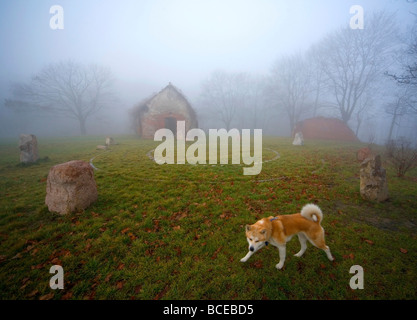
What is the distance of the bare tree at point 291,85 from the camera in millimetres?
36844

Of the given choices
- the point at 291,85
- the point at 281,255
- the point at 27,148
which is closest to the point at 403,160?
the point at 281,255

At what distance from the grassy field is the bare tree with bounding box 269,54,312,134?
3469 centimetres

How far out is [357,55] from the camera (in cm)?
2647

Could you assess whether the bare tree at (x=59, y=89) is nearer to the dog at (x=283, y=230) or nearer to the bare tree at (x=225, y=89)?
the bare tree at (x=225, y=89)

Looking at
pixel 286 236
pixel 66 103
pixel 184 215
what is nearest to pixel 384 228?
pixel 286 236

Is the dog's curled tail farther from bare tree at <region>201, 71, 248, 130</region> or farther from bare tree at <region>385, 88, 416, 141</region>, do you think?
bare tree at <region>201, 71, 248, 130</region>

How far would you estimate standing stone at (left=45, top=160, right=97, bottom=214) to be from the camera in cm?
536

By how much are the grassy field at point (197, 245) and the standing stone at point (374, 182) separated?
1.10ft

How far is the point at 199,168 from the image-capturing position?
35.6ft

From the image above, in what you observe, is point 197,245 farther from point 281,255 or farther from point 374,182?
point 374,182

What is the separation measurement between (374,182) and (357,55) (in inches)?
1275

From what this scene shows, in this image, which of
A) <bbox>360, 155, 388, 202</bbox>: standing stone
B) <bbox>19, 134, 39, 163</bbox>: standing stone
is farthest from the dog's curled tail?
<bbox>19, 134, 39, 163</bbox>: standing stone

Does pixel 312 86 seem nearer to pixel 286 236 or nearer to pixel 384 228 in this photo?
pixel 384 228

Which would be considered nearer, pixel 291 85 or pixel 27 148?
pixel 27 148
